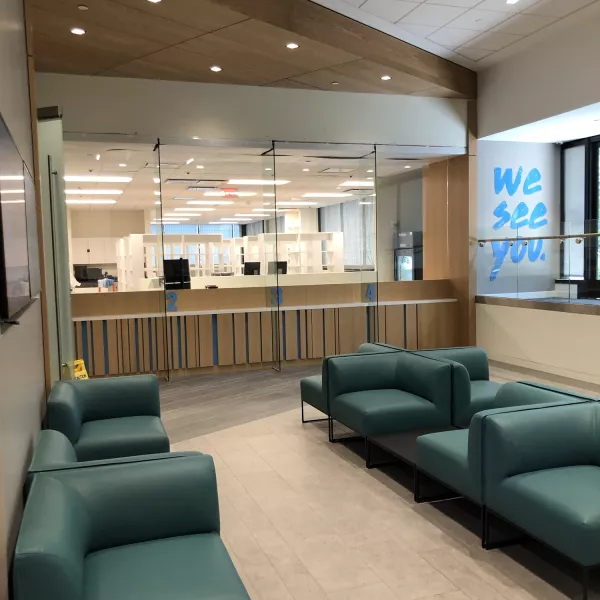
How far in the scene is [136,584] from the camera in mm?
2219

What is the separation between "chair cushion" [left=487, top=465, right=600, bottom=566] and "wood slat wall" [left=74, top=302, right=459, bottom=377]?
5.76m

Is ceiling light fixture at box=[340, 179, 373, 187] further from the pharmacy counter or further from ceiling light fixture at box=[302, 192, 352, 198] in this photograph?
the pharmacy counter

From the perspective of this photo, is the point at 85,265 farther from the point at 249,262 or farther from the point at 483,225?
the point at 483,225

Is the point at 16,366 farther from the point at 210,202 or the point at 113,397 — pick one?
the point at 210,202

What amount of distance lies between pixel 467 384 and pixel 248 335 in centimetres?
443

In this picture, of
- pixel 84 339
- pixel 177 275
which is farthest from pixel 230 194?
pixel 84 339

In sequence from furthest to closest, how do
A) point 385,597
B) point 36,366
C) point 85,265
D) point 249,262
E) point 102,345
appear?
point 85,265, point 249,262, point 102,345, point 36,366, point 385,597

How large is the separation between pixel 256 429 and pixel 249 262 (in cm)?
459

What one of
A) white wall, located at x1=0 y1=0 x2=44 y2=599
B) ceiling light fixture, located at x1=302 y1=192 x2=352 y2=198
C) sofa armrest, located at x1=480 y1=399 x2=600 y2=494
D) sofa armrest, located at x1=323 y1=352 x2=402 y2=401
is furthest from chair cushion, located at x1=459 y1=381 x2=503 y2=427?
ceiling light fixture, located at x1=302 y1=192 x2=352 y2=198

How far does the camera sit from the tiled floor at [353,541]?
2943 mm

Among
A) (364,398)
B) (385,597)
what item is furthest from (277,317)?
(385,597)

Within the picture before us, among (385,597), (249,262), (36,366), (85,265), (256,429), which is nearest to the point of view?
(385,597)

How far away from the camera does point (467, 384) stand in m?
4.80

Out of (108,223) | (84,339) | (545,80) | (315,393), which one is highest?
(545,80)
